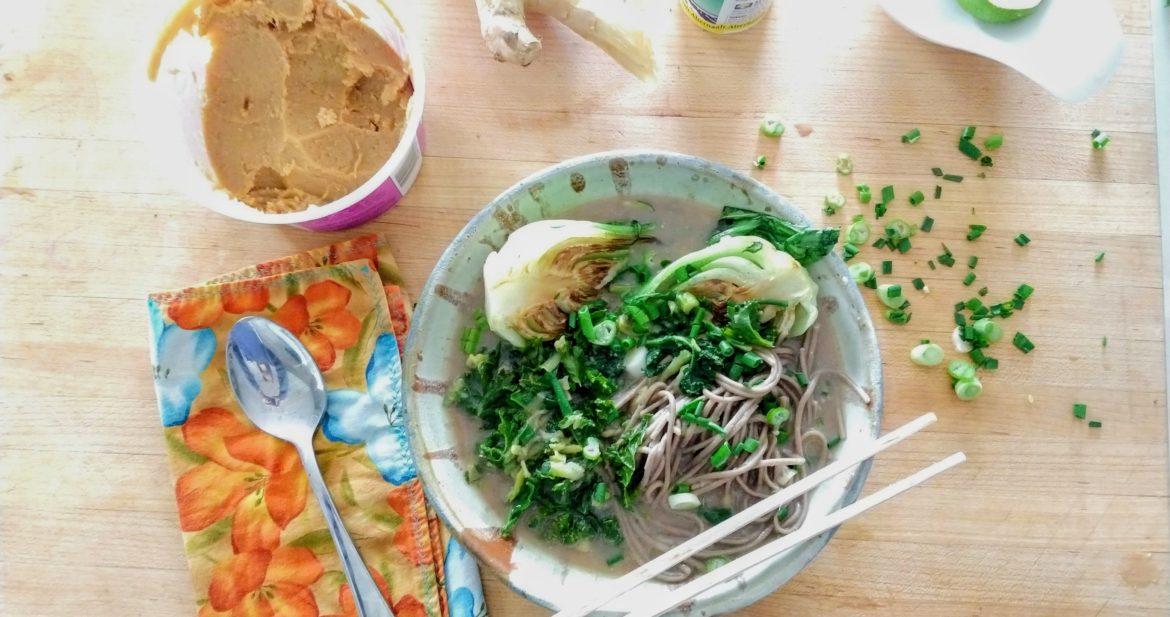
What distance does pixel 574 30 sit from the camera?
1.57m

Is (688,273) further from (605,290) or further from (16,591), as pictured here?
(16,591)

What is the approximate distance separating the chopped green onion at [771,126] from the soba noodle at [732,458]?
41cm

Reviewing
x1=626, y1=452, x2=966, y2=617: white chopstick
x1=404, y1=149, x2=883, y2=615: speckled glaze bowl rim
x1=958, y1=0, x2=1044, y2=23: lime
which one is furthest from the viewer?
x1=958, y1=0, x2=1044, y2=23: lime

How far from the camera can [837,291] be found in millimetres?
1411

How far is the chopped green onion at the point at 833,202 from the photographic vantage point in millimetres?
1577

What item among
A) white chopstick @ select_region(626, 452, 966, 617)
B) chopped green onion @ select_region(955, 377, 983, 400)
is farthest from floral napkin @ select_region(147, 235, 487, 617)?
chopped green onion @ select_region(955, 377, 983, 400)

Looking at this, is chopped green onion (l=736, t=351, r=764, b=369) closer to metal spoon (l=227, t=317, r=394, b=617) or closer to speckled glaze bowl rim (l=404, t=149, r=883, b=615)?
speckled glaze bowl rim (l=404, t=149, r=883, b=615)

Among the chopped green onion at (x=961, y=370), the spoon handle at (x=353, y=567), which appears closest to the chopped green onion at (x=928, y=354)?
the chopped green onion at (x=961, y=370)

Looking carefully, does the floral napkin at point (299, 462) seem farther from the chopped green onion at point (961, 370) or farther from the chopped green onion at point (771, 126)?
the chopped green onion at point (961, 370)

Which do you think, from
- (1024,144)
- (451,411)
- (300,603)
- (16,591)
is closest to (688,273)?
(451,411)

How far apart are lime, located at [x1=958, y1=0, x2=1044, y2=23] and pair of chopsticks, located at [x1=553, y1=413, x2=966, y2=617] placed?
2.60 feet

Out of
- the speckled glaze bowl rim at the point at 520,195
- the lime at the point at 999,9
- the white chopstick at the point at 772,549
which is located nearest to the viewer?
the white chopstick at the point at 772,549

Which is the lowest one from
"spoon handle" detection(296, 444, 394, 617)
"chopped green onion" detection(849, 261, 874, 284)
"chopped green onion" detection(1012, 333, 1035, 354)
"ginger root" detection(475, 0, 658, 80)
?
"spoon handle" detection(296, 444, 394, 617)

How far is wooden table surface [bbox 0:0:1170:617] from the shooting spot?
1.56 meters
